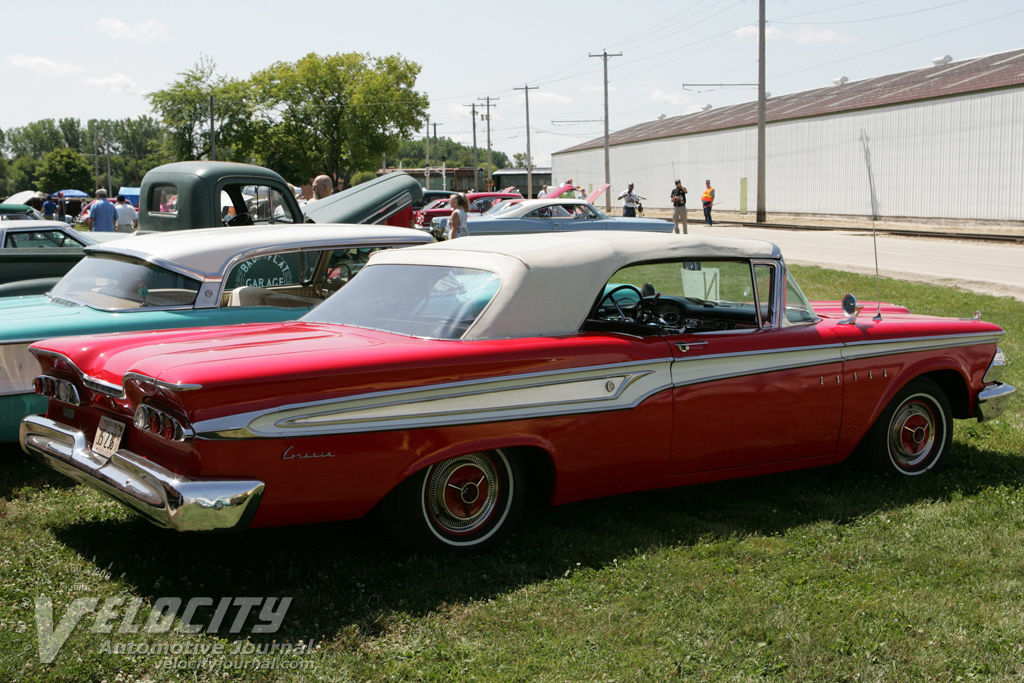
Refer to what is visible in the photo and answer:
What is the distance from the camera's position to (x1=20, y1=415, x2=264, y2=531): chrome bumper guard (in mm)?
3285

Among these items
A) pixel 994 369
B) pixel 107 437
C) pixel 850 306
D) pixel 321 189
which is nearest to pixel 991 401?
pixel 994 369

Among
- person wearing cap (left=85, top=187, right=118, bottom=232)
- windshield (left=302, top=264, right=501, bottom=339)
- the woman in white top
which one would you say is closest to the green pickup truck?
the woman in white top

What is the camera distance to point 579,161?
6981 centimetres

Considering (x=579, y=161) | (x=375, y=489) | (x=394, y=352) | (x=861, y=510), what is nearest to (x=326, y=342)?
(x=394, y=352)

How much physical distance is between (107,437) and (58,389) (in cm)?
54

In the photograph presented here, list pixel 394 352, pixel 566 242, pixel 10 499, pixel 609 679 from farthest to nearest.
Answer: pixel 10 499
pixel 566 242
pixel 394 352
pixel 609 679

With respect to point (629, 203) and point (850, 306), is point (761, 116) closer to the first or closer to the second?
point (629, 203)

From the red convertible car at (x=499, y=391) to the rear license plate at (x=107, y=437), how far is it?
17 mm

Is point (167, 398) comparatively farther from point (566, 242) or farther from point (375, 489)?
point (566, 242)

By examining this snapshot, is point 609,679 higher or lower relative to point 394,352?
lower

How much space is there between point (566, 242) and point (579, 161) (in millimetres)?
66777

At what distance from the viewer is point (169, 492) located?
333cm

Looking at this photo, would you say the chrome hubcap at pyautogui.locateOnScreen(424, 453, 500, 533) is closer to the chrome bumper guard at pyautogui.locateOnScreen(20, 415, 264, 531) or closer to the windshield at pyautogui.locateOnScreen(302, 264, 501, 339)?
the windshield at pyautogui.locateOnScreen(302, 264, 501, 339)

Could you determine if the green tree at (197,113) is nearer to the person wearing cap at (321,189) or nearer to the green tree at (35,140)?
the person wearing cap at (321,189)
